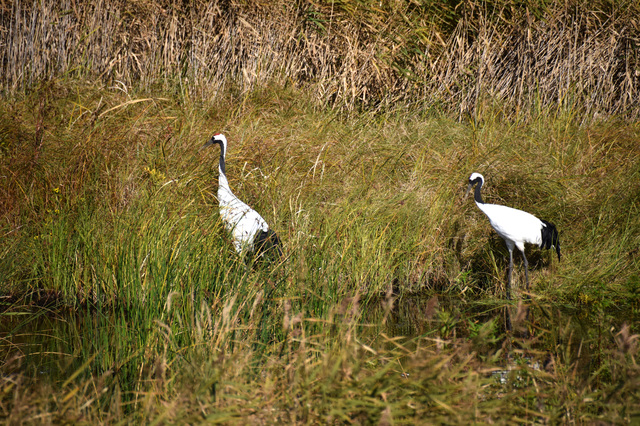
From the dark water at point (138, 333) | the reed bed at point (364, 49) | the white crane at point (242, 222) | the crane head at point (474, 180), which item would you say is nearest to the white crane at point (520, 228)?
the crane head at point (474, 180)

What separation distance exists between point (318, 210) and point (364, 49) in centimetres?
343

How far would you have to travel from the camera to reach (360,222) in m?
4.62

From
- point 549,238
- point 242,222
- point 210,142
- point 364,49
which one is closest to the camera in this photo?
point 242,222

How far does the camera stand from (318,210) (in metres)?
4.65

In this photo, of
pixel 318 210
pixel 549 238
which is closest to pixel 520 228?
pixel 549 238

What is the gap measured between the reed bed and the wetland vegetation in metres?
0.04

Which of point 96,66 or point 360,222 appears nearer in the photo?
point 360,222

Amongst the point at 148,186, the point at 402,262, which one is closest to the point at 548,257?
the point at 402,262

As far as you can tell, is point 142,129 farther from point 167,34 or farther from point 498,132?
point 498,132

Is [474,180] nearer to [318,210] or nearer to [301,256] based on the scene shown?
[318,210]

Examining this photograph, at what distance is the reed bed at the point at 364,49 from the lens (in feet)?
22.2

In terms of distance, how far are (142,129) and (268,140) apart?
1.08m

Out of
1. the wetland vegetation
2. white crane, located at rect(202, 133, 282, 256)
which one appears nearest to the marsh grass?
the wetland vegetation

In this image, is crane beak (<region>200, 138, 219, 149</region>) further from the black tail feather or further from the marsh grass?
the black tail feather
